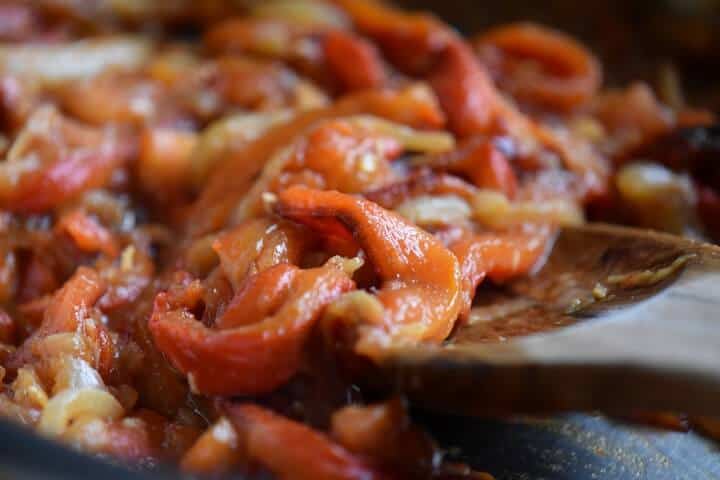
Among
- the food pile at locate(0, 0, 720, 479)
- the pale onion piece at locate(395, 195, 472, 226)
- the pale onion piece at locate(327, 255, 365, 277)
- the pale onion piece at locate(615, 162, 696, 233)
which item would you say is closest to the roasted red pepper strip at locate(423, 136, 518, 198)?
the food pile at locate(0, 0, 720, 479)

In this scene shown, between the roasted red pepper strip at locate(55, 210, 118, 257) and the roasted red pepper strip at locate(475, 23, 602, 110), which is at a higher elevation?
the roasted red pepper strip at locate(475, 23, 602, 110)

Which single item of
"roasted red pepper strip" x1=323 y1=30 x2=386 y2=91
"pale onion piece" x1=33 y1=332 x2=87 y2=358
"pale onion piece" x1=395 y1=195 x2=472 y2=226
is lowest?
"pale onion piece" x1=33 y1=332 x2=87 y2=358

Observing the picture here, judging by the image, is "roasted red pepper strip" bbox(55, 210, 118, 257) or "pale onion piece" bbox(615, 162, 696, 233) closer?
"roasted red pepper strip" bbox(55, 210, 118, 257)

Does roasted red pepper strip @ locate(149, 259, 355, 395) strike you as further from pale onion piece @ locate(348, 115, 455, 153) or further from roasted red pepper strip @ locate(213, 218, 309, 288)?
pale onion piece @ locate(348, 115, 455, 153)

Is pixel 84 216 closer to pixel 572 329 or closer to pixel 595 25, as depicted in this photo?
pixel 572 329

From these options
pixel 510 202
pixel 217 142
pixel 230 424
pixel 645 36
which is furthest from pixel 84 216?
pixel 645 36

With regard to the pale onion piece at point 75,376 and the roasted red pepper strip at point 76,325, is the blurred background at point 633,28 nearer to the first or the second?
the roasted red pepper strip at point 76,325

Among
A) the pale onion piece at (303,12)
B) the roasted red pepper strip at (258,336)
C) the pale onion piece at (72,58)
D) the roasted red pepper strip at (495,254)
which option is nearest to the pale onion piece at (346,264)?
the roasted red pepper strip at (258,336)
